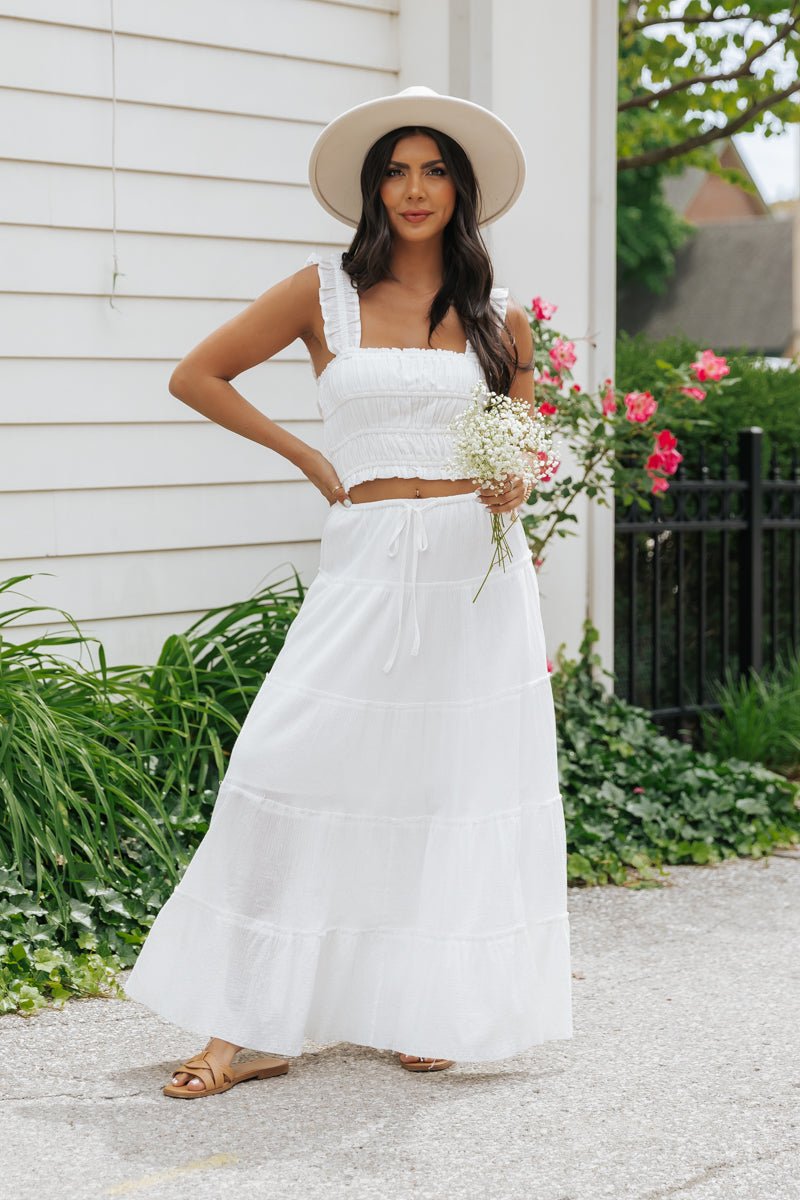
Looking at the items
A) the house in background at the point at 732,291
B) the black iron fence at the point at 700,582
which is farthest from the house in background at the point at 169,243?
the house in background at the point at 732,291

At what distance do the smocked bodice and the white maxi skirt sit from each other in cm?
10

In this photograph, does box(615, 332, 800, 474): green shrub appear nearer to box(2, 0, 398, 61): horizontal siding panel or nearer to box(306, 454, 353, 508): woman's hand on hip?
box(2, 0, 398, 61): horizontal siding panel

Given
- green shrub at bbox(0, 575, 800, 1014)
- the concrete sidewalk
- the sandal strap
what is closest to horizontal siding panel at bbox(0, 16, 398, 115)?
green shrub at bbox(0, 575, 800, 1014)

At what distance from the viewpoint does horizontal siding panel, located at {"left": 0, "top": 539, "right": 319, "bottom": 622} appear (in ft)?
16.8

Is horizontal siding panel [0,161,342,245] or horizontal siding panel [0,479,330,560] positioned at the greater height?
horizontal siding panel [0,161,342,245]

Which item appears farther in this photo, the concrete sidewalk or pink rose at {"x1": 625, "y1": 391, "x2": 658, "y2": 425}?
pink rose at {"x1": 625, "y1": 391, "x2": 658, "y2": 425}

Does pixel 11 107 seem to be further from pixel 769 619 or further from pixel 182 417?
pixel 769 619

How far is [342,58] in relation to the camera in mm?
5707

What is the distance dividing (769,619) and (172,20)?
446 cm

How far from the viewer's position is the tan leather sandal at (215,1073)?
3171 mm

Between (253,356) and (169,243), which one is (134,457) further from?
(253,356)

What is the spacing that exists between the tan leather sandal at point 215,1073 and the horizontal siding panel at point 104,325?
2499 millimetres

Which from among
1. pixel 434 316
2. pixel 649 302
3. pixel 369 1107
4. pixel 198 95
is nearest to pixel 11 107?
pixel 198 95

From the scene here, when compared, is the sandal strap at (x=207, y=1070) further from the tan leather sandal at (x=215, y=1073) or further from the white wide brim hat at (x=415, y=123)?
the white wide brim hat at (x=415, y=123)
